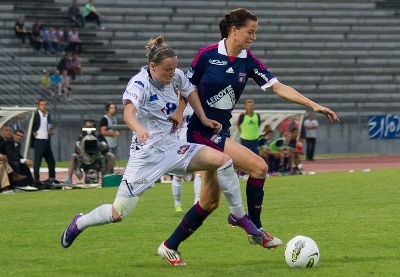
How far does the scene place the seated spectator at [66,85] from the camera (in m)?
31.1

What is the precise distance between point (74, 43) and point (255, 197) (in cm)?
2575

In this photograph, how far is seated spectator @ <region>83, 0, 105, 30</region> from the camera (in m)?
34.6

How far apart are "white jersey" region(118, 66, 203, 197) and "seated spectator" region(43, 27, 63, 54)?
2552 cm

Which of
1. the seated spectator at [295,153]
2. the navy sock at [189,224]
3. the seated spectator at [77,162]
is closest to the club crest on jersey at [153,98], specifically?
the navy sock at [189,224]

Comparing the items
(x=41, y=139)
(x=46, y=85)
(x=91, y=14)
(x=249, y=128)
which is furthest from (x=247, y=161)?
(x=91, y=14)

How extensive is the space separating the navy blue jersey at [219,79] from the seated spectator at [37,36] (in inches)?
968

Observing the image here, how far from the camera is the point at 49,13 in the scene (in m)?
34.3

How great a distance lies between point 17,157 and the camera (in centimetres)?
1891

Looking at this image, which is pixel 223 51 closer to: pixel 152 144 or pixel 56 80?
pixel 152 144

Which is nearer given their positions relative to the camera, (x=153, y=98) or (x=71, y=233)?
(x=153, y=98)

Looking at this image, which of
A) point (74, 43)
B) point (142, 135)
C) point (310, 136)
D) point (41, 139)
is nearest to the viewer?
point (142, 135)

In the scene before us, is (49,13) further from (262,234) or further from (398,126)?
(262,234)

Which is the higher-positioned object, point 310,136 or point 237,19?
point 237,19

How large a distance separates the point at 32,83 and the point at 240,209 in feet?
77.1
